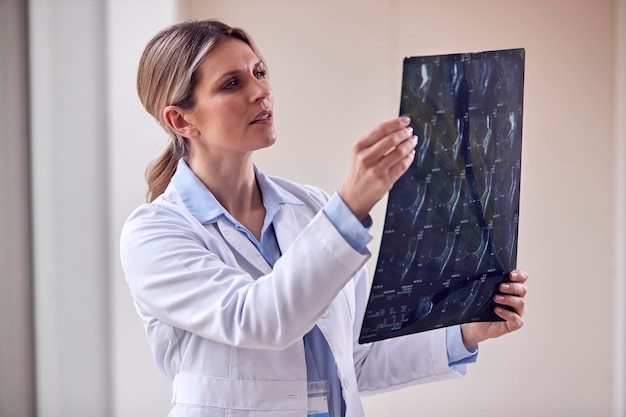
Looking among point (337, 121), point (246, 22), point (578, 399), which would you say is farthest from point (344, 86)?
point (578, 399)

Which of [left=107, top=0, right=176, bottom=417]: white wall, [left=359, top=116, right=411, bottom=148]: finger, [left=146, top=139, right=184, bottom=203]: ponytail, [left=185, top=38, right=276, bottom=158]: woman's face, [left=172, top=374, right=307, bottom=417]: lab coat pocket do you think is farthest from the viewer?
[left=107, top=0, right=176, bottom=417]: white wall

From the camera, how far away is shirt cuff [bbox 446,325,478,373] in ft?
4.25

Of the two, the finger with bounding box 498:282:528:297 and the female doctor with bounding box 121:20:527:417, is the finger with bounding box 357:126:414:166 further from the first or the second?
the finger with bounding box 498:282:528:297

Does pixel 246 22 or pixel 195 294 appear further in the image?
pixel 246 22

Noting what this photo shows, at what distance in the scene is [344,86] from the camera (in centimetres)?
243

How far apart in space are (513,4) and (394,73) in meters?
0.46

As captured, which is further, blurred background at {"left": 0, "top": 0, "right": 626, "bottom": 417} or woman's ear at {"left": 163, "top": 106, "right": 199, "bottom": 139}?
blurred background at {"left": 0, "top": 0, "right": 626, "bottom": 417}

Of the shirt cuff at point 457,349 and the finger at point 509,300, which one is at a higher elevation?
the finger at point 509,300

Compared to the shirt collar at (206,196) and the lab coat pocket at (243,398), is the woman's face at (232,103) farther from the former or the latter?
the lab coat pocket at (243,398)

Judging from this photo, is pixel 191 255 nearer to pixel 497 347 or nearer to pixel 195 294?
pixel 195 294

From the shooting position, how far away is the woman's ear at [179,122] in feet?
4.36

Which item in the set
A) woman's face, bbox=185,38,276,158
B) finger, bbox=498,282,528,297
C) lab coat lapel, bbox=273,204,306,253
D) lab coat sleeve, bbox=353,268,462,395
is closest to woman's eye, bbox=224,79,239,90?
woman's face, bbox=185,38,276,158

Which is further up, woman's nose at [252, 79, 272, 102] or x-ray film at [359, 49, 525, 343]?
woman's nose at [252, 79, 272, 102]

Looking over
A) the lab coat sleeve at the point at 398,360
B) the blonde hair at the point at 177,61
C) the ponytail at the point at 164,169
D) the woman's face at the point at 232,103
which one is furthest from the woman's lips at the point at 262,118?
→ the lab coat sleeve at the point at 398,360
